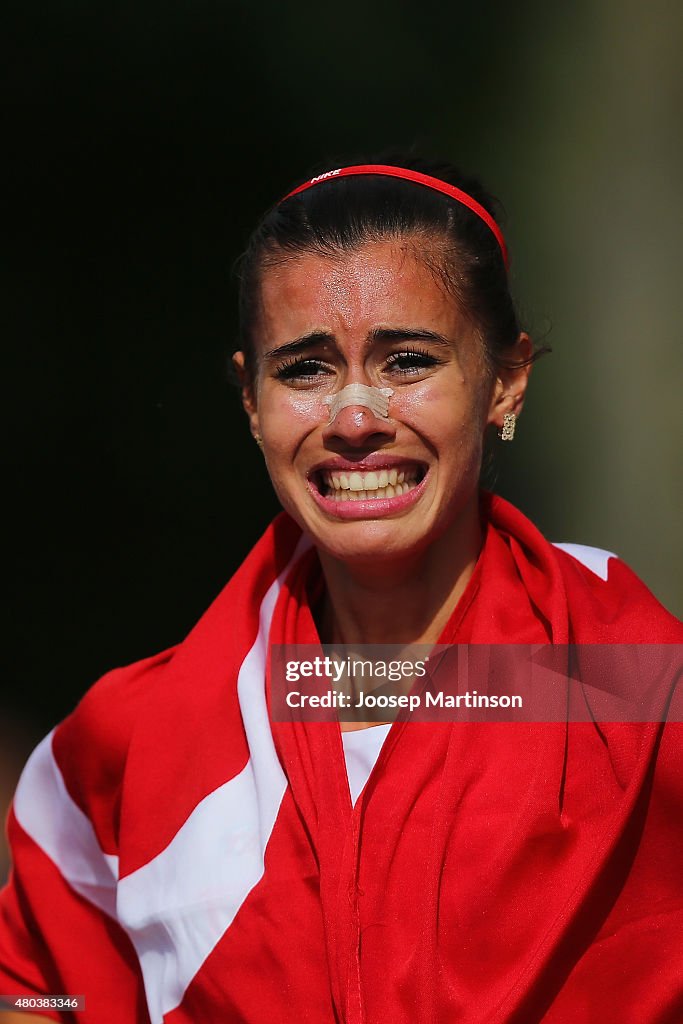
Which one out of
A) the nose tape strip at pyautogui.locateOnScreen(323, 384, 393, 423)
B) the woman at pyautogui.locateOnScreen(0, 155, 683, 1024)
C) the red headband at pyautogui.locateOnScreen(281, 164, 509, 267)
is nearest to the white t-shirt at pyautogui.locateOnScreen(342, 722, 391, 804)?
the woman at pyautogui.locateOnScreen(0, 155, 683, 1024)

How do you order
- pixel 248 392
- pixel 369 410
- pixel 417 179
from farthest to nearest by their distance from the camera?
1. pixel 248 392
2. pixel 417 179
3. pixel 369 410

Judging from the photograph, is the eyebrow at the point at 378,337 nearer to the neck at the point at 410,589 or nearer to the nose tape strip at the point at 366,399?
the nose tape strip at the point at 366,399

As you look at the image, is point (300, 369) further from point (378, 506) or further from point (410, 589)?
point (410, 589)

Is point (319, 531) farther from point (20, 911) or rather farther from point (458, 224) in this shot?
point (20, 911)

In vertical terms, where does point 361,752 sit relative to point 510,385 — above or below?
below

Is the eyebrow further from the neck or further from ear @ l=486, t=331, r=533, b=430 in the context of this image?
the neck

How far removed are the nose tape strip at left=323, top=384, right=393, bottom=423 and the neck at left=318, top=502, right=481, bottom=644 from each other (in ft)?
0.84

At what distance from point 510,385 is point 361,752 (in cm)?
62

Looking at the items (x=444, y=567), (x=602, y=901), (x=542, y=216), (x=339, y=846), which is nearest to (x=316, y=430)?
(x=444, y=567)

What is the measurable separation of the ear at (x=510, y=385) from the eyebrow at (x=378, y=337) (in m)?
0.16

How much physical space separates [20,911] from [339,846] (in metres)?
0.73

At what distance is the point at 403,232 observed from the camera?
5.85ft

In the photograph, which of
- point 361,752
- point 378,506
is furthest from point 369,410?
point 361,752

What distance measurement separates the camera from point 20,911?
82.4 inches
